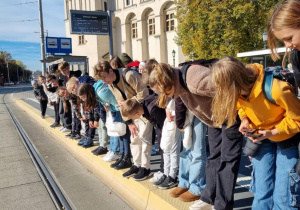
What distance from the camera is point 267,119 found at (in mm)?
2023

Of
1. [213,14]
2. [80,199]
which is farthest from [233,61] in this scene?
[213,14]

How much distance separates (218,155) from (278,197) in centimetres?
77

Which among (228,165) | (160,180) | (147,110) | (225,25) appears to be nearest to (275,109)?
(228,165)

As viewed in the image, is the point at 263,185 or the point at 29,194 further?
the point at 29,194

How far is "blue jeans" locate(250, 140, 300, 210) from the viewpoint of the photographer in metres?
1.99

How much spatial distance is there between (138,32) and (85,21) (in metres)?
18.1

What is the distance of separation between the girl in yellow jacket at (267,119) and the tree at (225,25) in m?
17.5

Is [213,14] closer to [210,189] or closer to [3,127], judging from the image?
[3,127]

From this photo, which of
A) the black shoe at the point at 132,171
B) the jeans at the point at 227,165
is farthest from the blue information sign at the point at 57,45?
the jeans at the point at 227,165

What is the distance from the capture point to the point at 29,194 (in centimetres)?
408

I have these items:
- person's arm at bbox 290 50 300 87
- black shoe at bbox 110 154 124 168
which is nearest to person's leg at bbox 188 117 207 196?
person's arm at bbox 290 50 300 87

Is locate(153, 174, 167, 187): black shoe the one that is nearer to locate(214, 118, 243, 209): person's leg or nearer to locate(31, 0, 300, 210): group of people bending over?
locate(31, 0, 300, 210): group of people bending over

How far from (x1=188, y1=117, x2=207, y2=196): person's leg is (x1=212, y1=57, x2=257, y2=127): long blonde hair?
3.59 feet

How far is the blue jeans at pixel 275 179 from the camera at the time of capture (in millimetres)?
1993
